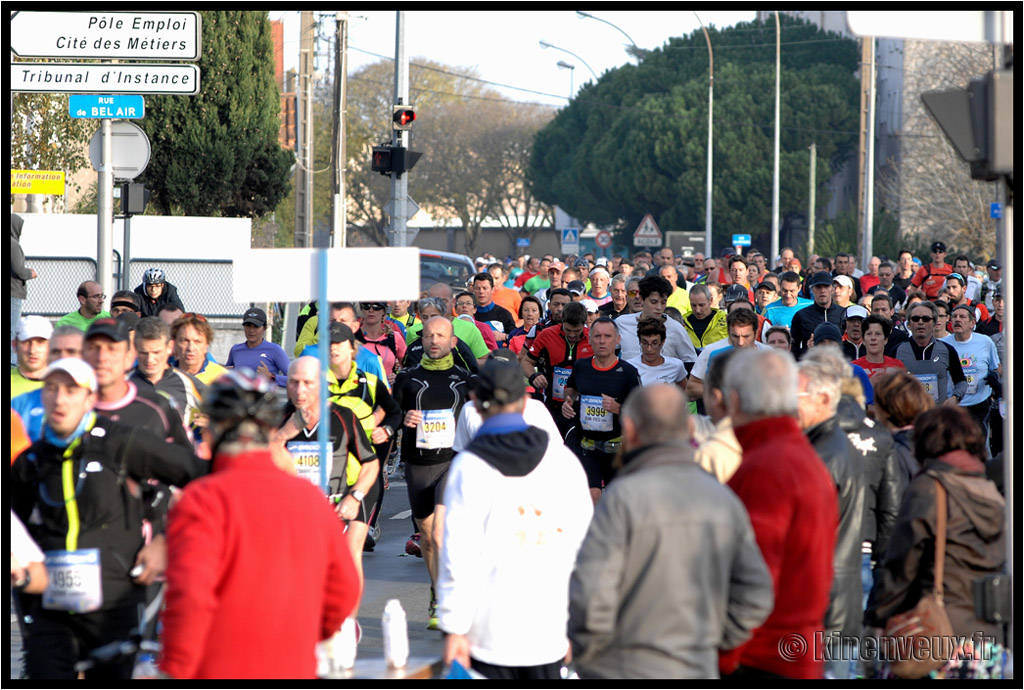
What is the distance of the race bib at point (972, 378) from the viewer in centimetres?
1134

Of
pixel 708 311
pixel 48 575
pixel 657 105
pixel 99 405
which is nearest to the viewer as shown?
pixel 48 575

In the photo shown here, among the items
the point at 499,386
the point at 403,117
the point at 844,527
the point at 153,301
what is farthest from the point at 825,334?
the point at 403,117

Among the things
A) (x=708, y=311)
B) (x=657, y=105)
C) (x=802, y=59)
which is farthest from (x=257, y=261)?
(x=802, y=59)

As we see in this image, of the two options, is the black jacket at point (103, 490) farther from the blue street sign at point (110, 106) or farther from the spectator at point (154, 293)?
the spectator at point (154, 293)

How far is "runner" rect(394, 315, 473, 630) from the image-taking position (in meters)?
8.72

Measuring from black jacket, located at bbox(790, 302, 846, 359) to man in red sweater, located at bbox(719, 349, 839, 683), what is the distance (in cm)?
811

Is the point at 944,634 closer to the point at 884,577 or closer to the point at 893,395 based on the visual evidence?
the point at 884,577

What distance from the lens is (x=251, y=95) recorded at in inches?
1173

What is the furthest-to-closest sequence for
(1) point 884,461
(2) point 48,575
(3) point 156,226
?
(3) point 156,226 < (1) point 884,461 < (2) point 48,575

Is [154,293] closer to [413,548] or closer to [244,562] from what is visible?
[413,548]

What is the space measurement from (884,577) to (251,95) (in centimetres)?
2621

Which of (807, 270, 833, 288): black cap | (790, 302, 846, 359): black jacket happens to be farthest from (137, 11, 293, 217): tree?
(790, 302, 846, 359): black jacket

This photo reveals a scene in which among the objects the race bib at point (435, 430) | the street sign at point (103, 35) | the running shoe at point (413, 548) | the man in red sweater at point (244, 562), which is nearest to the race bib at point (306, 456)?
the race bib at point (435, 430)

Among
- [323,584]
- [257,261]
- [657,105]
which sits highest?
[657,105]
